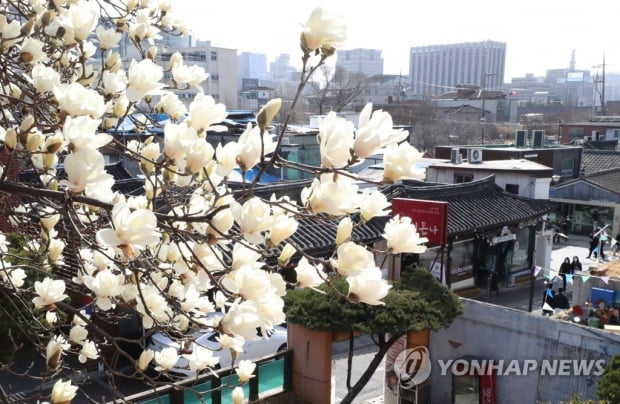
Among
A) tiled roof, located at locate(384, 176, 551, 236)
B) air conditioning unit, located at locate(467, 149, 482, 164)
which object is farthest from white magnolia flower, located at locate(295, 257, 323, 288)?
air conditioning unit, located at locate(467, 149, 482, 164)

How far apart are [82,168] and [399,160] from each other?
3.24ft

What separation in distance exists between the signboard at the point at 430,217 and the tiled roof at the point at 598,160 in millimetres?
20078

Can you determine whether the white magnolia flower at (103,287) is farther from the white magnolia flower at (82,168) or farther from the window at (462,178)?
the window at (462,178)

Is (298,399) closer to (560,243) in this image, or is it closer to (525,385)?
(525,385)

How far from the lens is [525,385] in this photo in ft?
26.5

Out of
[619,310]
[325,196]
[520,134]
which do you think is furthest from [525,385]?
[520,134]

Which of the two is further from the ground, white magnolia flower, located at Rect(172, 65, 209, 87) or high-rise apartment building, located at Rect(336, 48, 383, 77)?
high-rise apartment building, located at Rect(336, 48, 383, 77)

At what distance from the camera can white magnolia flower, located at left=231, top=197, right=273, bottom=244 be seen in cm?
193

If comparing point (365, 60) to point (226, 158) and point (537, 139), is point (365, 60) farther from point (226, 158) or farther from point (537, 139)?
point (226, 158)

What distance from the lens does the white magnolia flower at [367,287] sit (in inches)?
81.7

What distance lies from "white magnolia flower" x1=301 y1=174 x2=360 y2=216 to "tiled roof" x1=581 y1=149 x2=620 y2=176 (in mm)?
28301

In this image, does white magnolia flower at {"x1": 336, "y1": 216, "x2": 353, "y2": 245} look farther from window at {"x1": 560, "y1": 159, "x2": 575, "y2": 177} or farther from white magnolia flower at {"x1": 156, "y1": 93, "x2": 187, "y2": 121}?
window at {"x1": 560, "y1": 159, "x2": 575, "y2": 177}

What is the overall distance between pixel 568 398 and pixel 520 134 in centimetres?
2301

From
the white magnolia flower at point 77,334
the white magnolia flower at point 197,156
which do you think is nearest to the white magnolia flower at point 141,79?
the white magnolia flower at point 197,156
